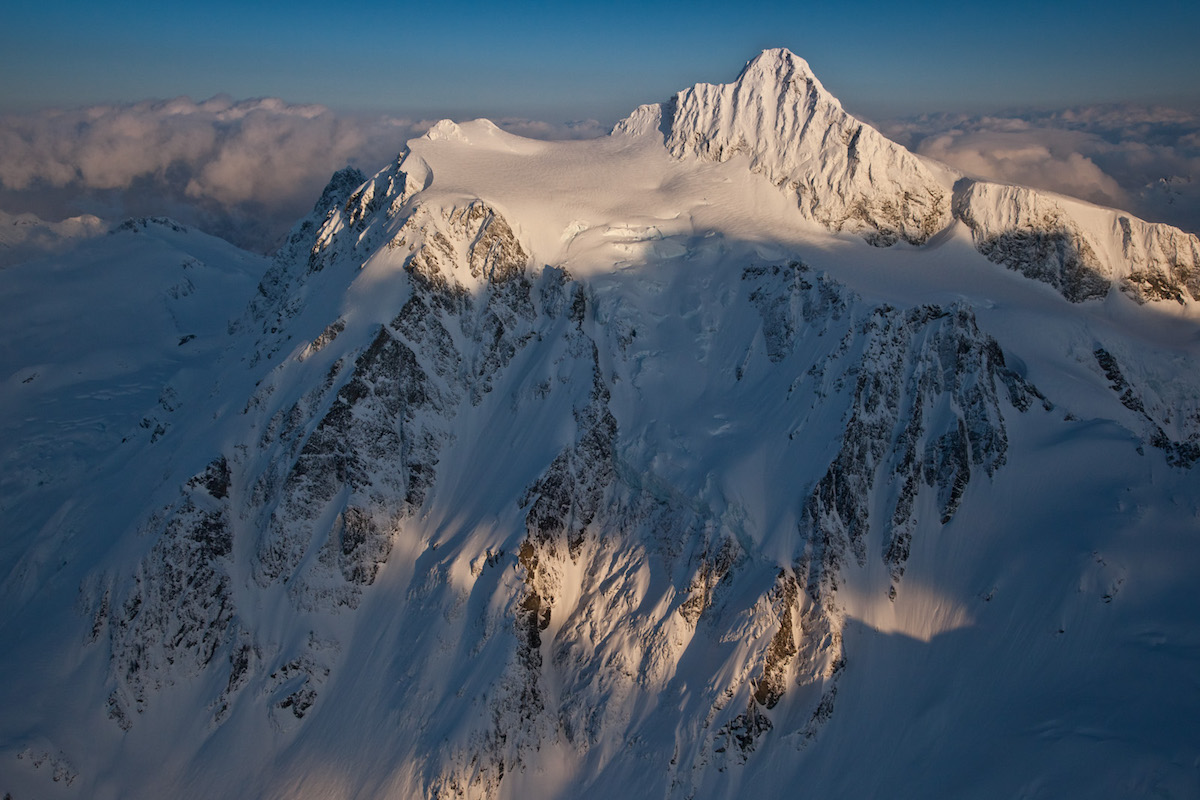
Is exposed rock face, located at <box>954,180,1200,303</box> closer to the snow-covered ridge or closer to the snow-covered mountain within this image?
the snow-covered ridge

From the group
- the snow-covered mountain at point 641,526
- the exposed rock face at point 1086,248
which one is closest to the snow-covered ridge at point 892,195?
the exposed rock face at point 1086,248

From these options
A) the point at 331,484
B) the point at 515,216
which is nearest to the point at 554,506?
the point at 331,484

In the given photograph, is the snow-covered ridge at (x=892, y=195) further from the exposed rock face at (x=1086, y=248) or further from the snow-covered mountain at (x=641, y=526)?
the snow-covered mountain at (x=641, y=526)

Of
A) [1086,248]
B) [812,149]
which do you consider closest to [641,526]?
[812,149]

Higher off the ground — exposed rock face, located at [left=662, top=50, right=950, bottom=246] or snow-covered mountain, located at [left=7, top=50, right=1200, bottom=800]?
exposed rock face, located at [left=662, top=50, right=950, bottom=246]

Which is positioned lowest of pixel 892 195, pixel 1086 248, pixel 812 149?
pixel 1086 248

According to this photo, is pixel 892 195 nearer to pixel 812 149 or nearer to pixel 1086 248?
pixel 812 149

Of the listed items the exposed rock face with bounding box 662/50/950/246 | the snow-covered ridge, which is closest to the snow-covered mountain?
the snow-covered ridge
